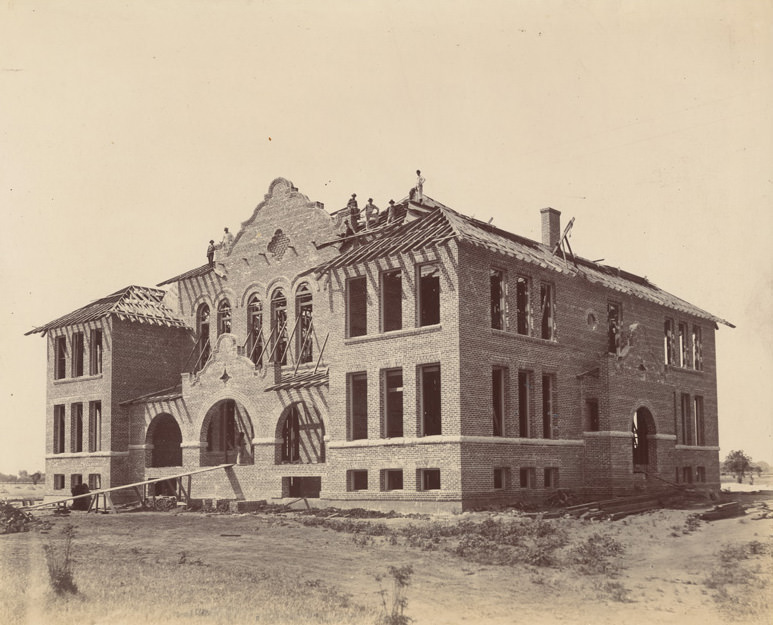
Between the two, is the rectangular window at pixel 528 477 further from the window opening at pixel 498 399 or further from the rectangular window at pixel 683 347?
the rectangular window at pixel 683 347

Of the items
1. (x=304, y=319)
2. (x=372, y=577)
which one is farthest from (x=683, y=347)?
(x=372, y=577)

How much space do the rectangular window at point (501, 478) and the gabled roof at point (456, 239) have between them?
651 cm

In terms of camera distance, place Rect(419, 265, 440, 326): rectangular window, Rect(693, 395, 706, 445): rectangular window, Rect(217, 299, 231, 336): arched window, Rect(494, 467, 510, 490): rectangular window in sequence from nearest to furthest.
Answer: Rect(494, 467, 510, 490): rectangular window → Rect(419, 265, 440, 326): rectangular window → Rect(693, 395, 706, 445): rectangular window → Rect(217, 299, 231, 336): arched window

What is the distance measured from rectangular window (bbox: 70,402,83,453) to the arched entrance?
6462 millimetres

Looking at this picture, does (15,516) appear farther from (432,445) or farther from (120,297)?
(120,297)

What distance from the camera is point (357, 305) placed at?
3192 centimetres

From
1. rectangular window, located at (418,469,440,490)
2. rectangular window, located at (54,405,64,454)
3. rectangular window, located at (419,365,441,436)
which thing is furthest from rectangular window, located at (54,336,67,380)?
rectangular window, located at (418,469,440,490)

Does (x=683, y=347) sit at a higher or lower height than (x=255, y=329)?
lower

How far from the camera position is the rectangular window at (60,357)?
39.2 m

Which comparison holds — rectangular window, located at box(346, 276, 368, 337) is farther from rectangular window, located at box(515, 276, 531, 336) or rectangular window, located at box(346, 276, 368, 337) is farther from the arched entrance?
the arched entrance

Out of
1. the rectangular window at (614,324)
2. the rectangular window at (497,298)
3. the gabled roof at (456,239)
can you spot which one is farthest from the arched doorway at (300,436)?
the rectangular window at (614,324)

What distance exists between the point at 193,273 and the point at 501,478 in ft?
58.6

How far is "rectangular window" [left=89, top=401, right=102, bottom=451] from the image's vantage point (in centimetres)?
3719

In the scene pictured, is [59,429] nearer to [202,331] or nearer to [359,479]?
[202,331]
